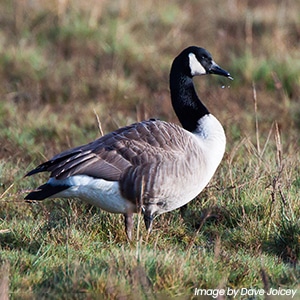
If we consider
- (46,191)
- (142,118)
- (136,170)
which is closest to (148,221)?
(136,170)

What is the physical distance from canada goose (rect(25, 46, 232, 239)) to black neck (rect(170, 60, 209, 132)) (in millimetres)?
368

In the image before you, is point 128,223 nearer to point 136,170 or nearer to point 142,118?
point 136,170

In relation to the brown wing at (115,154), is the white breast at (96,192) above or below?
below

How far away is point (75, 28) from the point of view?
415 inches

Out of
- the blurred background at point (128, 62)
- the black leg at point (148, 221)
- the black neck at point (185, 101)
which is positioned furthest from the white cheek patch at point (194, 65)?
the blurred background at point (128, 62)

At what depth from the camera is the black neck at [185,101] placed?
5551 millimetres

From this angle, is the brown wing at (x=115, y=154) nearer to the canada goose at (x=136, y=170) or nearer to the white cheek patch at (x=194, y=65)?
the canada goose at (x=136, y=170)

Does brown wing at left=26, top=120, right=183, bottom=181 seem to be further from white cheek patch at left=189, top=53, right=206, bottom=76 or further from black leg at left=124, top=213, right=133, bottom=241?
white cheek patch at left=189, top=53, right=206, bottom=76

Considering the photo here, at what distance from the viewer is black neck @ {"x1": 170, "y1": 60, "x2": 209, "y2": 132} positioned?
5551mm

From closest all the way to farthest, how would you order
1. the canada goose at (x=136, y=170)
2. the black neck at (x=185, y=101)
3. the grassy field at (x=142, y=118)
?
the grassy field at (x=142, y=118) → the canada goose at (x=136, y=170) → the black neck at (x=185, y=101)

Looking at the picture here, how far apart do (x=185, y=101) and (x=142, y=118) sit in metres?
2.66

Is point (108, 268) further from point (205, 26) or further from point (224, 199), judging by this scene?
point (205, 26)

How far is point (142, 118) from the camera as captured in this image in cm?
827

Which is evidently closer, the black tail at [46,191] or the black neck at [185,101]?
the black tail at [46,191]
